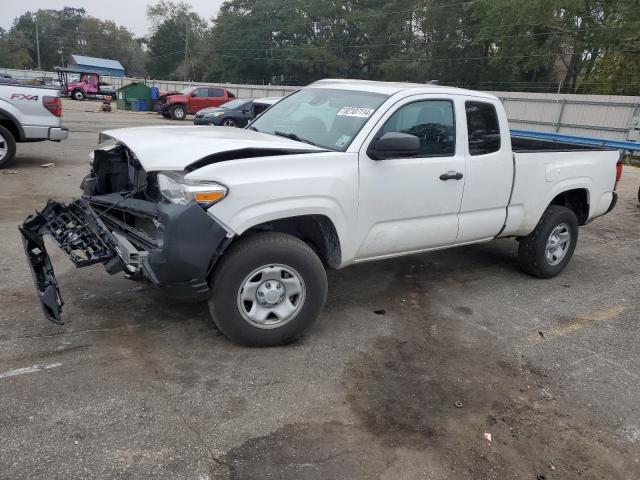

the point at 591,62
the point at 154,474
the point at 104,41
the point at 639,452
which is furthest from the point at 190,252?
the point at 104,41

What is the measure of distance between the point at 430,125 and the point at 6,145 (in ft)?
26.8

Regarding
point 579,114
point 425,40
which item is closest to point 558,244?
point 579,114

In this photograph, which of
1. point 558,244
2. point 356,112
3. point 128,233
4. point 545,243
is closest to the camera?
point 128,233

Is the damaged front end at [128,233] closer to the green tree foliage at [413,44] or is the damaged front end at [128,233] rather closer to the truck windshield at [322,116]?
the truck windshield at [322,116]

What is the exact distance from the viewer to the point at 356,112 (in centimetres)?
431

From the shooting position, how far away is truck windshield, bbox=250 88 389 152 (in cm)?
421

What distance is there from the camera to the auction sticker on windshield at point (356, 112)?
4223mm

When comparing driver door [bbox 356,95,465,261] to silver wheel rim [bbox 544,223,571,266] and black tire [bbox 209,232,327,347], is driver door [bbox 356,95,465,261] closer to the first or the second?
black tire [bbox 209,232,327,347]

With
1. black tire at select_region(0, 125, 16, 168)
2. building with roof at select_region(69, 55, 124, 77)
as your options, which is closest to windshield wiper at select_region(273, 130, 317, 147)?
black tire at select_region(0, 125, 16, 168)

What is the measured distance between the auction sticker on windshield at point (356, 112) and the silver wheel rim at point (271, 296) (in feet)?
4.60

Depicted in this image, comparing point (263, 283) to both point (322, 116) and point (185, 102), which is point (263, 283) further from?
point (185, 102)

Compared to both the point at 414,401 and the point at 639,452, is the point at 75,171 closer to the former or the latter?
the point at 414,401

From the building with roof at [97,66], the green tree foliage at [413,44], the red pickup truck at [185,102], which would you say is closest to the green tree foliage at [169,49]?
the green tree foliage at [413,44]

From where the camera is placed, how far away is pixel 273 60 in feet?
217
